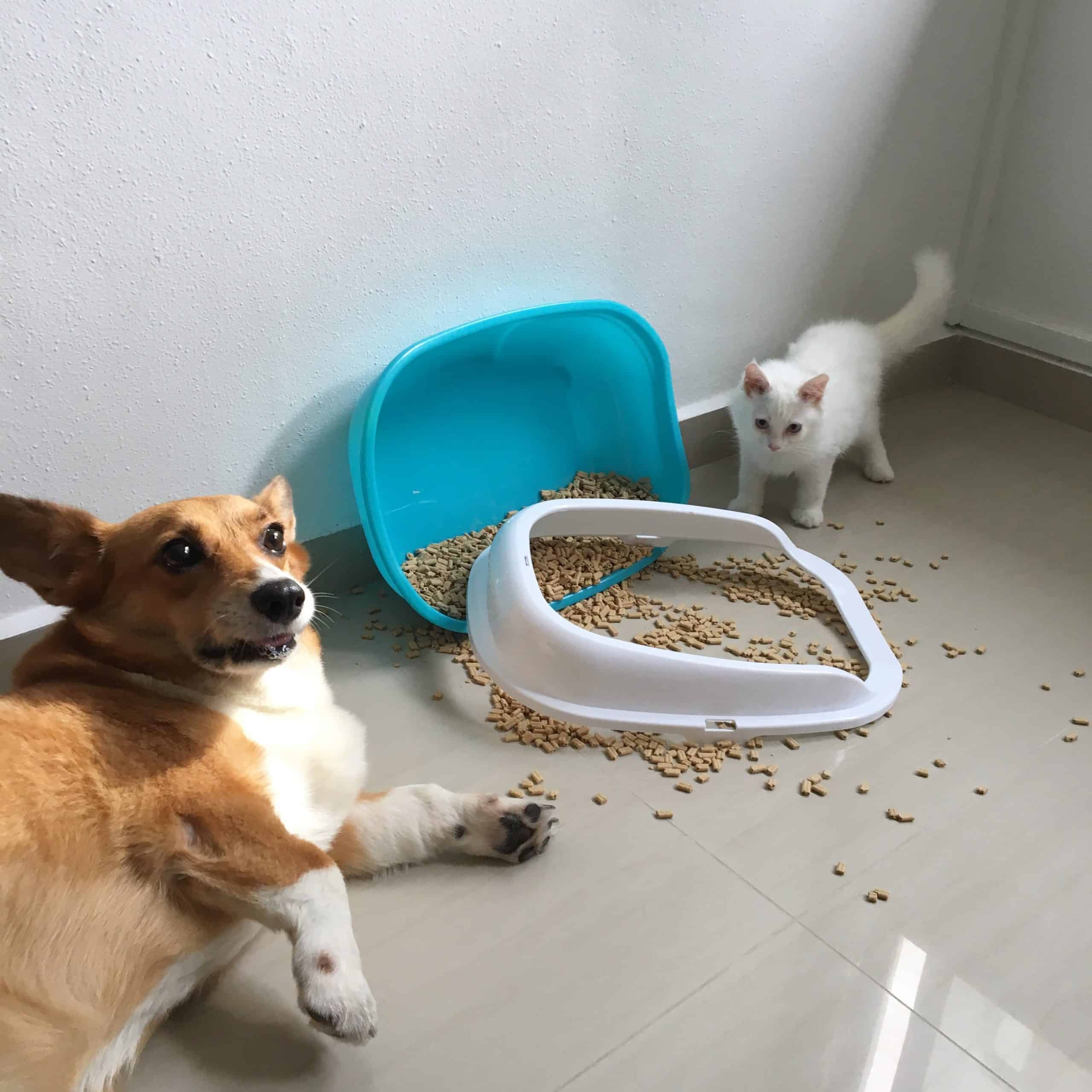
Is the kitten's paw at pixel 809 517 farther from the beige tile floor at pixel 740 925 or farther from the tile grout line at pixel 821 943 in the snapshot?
the tile grout line at pixel 821 943

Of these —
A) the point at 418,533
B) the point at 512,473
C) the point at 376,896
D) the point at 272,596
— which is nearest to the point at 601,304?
the point at 512,473

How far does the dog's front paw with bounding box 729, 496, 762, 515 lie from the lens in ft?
7.20

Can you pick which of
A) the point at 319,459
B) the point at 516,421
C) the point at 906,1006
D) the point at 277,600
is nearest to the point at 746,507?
the point at 516,421

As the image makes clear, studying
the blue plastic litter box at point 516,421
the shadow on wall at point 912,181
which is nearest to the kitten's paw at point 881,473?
the shadow on wall at point 912,181

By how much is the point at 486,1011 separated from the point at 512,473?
120 cm

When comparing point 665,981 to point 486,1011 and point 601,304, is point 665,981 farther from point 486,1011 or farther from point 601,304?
point 601,304

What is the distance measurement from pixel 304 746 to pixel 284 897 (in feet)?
0.73

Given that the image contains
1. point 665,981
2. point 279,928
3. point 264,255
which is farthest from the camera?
point 264,255

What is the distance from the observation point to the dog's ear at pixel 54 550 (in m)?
1.13

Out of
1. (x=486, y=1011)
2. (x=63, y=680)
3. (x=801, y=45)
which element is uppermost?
(x=801, y=45)

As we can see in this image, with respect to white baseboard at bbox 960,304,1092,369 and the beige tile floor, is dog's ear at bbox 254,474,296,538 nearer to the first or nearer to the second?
the beige tile floor

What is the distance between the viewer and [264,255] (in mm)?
1616

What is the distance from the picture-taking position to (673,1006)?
115 cm

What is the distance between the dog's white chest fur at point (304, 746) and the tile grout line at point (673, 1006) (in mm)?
425
